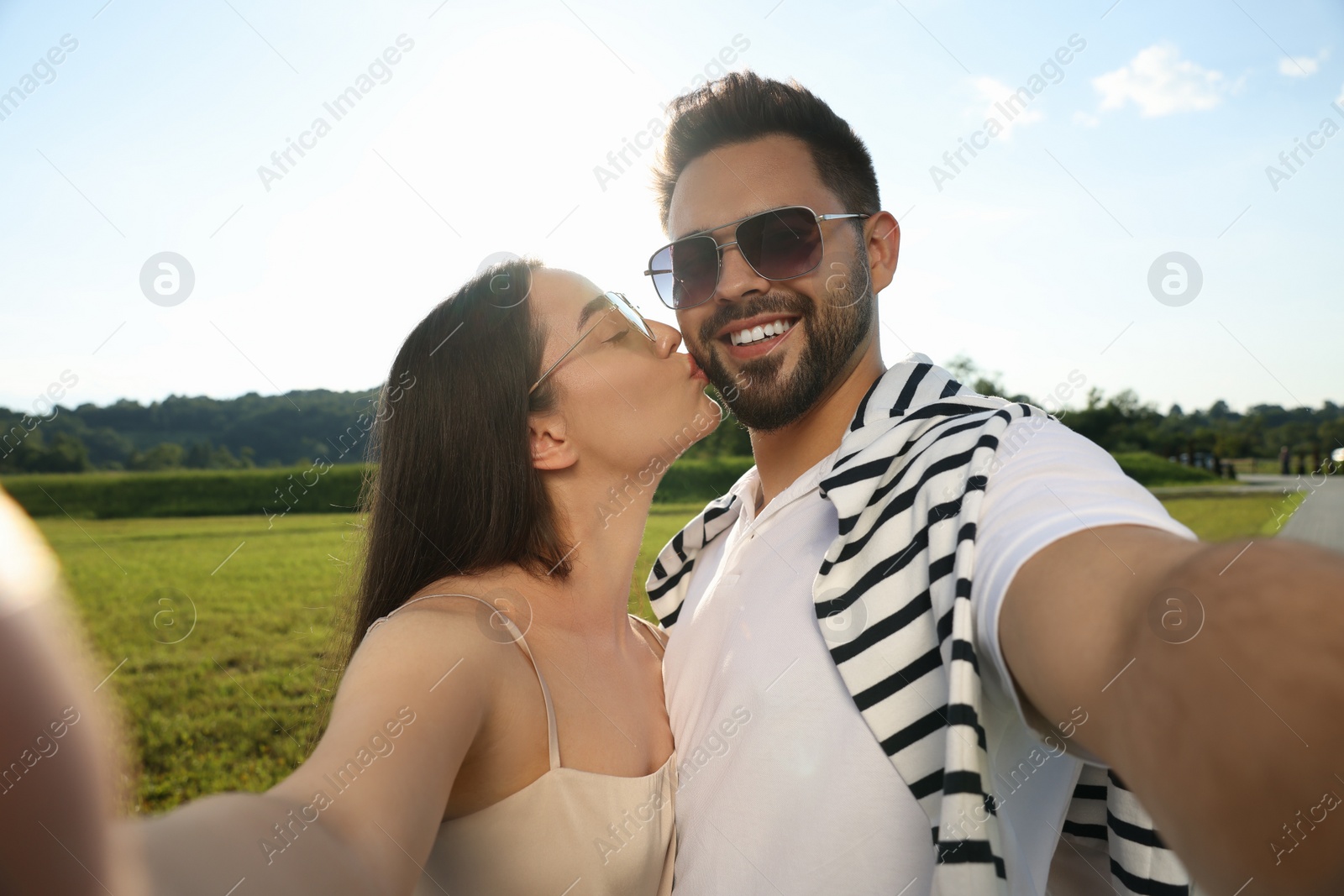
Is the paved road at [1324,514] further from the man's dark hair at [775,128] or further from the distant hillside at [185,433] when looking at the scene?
the distant hillside at [185,433]

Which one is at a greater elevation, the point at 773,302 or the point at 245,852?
the point at 773,302

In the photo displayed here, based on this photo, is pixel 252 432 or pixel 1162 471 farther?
pixel 1162 471

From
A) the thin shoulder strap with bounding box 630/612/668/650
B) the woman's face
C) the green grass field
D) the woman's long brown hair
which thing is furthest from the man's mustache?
the green grass field

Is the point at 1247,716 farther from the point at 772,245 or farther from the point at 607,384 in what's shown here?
the point at 772,245

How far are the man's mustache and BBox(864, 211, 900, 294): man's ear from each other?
1.66 ft

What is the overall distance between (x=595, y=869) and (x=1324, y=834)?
152cm

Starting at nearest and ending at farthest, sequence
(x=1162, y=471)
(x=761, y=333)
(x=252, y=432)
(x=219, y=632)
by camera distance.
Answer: (x=761, y=333) → (x=219, y=632) → (x=252, y=432) → (x=1162, y=471)

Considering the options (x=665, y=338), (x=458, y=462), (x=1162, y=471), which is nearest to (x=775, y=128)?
(x=665, y=338)

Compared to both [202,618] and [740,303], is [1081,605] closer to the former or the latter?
[740,303]

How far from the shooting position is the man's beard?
269 centimetres

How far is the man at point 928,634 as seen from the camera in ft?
2.89

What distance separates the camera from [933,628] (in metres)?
1.59

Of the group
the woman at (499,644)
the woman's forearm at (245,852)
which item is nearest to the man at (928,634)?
the woman at (499,644)

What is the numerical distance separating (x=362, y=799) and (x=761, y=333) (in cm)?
211
